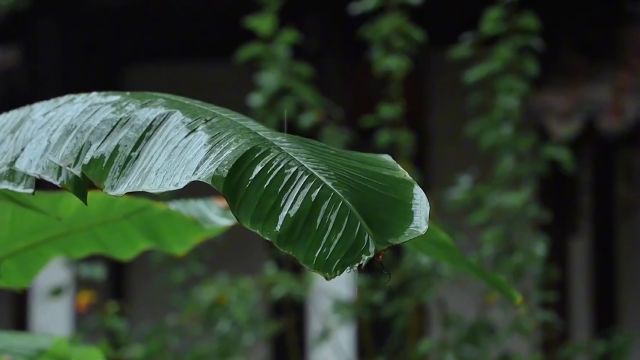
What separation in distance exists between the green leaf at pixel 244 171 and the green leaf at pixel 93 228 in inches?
21.8

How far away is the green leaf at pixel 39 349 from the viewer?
189cm

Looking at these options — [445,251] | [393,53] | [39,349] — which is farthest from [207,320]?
[445,251]

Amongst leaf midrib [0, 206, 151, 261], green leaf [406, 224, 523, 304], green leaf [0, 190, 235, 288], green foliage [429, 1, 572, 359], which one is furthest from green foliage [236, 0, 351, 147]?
green leaf [406, 224, 523, 304]

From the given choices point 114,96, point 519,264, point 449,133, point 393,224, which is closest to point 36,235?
point 114,96

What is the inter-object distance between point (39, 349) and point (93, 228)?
27 cm

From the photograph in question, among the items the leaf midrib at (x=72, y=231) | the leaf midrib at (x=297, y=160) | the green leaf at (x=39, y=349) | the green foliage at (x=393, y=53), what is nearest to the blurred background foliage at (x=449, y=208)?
the green foliage at (x=393, y=53)

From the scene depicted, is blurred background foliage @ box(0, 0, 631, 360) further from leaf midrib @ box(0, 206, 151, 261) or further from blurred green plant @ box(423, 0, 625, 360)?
leaf midrib @ box(0, 206, 151, 261)

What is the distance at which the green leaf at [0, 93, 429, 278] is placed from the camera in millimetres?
1112

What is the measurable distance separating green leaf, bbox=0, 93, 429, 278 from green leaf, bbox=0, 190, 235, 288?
55 centimetres

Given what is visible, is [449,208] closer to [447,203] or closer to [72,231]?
[447,203]

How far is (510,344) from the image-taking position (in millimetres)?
4309

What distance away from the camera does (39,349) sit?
195cm

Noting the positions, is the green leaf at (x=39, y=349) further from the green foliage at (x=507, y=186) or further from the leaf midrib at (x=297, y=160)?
the green foliage at (x=507, y=186)

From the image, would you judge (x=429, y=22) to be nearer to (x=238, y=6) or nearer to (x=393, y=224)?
(x=238, y=6)
